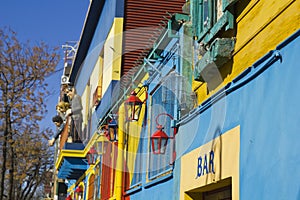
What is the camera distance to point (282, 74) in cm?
556

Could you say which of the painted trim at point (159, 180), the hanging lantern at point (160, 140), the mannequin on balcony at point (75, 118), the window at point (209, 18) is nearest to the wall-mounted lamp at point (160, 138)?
the hanging lantern at point (160, 140)

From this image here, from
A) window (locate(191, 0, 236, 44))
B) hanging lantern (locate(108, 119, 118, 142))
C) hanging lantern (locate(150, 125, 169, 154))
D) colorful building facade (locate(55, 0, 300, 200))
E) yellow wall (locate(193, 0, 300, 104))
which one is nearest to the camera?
colorful building facade (locate(55, 0, 300, 200))

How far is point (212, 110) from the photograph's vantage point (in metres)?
7.57

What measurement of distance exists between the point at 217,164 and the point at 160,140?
2275 mm

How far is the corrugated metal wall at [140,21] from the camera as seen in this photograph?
1642 centimetres

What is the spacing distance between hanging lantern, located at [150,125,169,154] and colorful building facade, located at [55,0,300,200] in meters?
0.01

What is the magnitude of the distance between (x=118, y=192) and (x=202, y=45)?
237 inches

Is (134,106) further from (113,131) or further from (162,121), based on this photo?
(113,131)

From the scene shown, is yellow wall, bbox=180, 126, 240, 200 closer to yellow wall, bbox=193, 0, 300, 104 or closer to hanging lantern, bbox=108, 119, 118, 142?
yellow wall, bbox=193, 0, 300, 104

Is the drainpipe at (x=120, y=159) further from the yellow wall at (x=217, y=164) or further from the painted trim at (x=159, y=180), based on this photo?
the yellow wall at (x=217, y=164)

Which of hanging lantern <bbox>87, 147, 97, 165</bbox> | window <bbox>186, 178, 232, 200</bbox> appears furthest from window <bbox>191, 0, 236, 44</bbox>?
hanging lantern <bbox>87, 147, 97, 165</bbox>

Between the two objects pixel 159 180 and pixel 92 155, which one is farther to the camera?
pixel 92 155

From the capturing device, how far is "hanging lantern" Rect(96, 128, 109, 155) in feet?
50.7

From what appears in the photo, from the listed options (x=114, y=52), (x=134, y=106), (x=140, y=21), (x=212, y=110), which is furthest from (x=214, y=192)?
(x=140, y=21)
